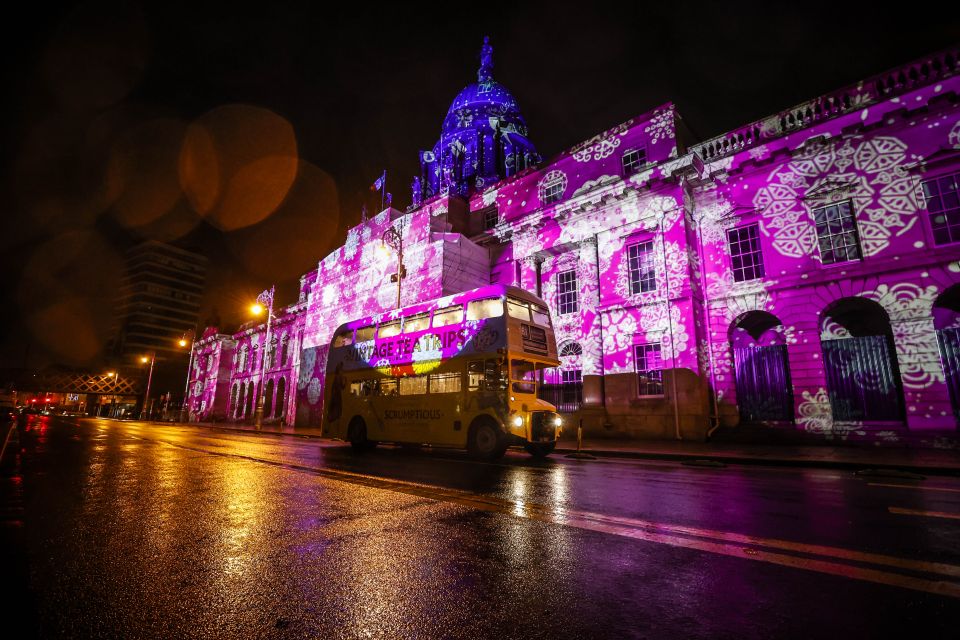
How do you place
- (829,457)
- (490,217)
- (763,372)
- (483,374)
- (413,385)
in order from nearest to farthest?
1. (829,457)
2. (483,374)
3. (413,385)
4. (763,372)
5. (490,217)

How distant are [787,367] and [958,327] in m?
4.33

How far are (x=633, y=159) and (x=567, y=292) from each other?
6.87m

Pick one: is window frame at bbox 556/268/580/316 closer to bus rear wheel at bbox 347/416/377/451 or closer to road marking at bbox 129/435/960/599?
bus rear wheel at bbox 347/416/377/451

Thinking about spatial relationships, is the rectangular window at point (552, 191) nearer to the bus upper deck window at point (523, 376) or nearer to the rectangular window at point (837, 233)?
the rectangular window at point (837, 233)

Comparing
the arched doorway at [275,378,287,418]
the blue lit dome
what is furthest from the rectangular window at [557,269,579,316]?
the arched doorway at [275,378,287,418]

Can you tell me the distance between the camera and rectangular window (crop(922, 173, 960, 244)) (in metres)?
12.8

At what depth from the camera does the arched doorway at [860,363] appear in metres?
13.5

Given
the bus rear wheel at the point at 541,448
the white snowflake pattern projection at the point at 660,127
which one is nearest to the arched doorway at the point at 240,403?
the bus rear wheel at the point at 541,448

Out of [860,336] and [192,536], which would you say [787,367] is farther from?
[192,536]

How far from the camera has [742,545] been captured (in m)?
3.57

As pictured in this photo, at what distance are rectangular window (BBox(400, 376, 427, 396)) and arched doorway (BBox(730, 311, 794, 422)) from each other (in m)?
11.7

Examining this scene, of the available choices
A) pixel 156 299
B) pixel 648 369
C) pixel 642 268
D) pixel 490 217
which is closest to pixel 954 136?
pixel 642 268

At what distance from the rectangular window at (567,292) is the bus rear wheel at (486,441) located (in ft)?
34.6

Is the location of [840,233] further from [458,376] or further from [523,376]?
[458,376]
